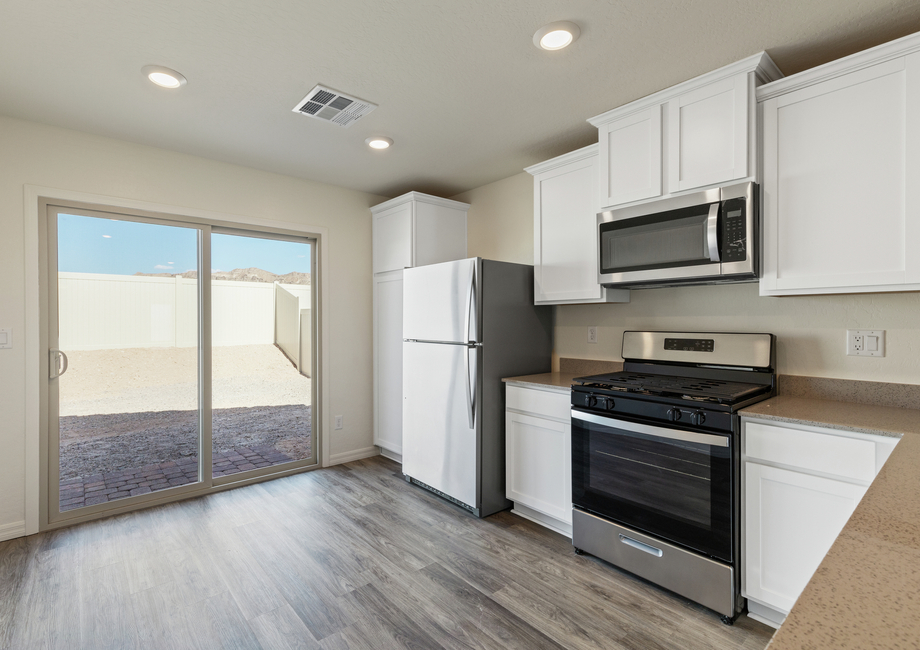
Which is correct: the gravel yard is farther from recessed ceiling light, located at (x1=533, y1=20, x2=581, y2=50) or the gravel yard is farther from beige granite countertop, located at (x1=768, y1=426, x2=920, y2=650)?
beige granite countertop, located at (x1=768, y1=426, x2=920, y2=650)

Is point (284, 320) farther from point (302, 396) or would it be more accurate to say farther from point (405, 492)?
Result: point (405, 492)

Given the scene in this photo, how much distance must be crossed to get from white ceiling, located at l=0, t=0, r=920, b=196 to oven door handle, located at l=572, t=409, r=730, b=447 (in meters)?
1.68

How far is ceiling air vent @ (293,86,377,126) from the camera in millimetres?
2490

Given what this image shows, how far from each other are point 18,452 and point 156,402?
2.43 ft

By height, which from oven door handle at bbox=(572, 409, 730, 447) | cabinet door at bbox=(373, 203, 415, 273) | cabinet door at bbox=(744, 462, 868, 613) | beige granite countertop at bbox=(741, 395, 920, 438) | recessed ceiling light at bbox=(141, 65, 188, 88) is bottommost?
cabinet door at bbox=(744, 462, 868, 613)

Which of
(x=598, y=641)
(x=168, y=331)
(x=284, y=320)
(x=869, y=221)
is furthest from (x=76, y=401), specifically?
(x=869, y=221)

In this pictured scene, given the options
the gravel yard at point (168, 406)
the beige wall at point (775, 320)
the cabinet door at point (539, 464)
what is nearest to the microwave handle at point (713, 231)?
the beige wall at point (775, 320)

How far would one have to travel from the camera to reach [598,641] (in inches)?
73.2

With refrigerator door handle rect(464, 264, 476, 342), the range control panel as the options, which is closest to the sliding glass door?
refrigerator door handle rect(464, 264, 476, 342)

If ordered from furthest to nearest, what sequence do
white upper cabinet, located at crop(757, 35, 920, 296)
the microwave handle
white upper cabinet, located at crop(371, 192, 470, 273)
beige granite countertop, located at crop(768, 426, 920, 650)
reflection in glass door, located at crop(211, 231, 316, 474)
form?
white upper cabinet, located at crop(371, 192, 470, 273) < reflection in glass door, located at crop(211, 231, 316, 474) < the microwave handle < white upper cabinet, located at crop(757, 35, 920, 296) < beige granite countertop, located at crop(768, 426, 920, 650)

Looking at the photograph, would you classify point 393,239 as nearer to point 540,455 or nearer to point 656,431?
point 540,455

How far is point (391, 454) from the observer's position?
426 centimetres

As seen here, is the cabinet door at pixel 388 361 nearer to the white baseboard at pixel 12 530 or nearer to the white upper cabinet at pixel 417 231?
the white upper cabinet at pixel 417 231

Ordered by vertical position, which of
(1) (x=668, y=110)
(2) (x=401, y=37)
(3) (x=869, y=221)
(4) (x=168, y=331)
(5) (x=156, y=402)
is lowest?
(5) (x=156, y=402)
